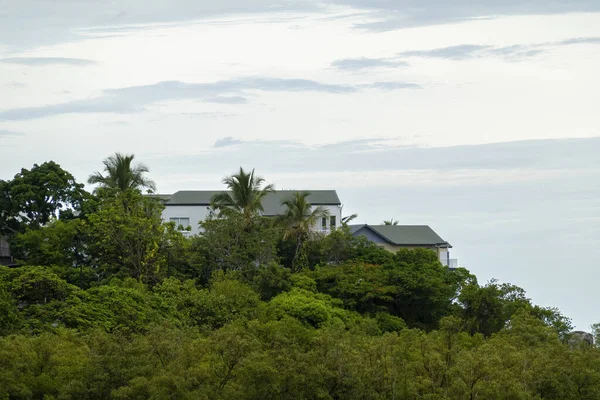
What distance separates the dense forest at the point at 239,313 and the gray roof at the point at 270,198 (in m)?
12.8

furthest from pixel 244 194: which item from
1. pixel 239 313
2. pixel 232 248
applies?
pixel 239 313

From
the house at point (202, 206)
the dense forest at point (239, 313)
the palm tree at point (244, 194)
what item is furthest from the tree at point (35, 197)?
the house at point (202, 206)

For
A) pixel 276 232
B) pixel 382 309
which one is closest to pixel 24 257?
pixel 276 232

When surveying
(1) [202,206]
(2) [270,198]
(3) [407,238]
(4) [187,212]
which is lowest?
(3) [407,238]

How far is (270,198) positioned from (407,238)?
10113 mm

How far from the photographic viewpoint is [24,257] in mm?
44938

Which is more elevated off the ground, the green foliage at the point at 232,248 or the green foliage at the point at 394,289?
the green foliage at the point at 232,248

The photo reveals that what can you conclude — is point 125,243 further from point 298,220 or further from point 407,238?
point 407,238

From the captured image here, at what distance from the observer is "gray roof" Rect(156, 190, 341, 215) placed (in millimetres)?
65875

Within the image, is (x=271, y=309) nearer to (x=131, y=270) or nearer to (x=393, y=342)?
(x=131, y=270)

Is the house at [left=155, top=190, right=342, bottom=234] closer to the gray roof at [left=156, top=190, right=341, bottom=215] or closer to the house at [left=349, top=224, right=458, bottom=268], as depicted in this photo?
the gray roof at [left=156, top=190, right=341, bottom=215]

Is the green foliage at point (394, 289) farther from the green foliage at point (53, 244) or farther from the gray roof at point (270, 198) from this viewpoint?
the gray roof at point (270, 198)

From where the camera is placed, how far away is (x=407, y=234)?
67062mm

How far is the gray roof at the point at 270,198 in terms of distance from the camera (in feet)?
216
